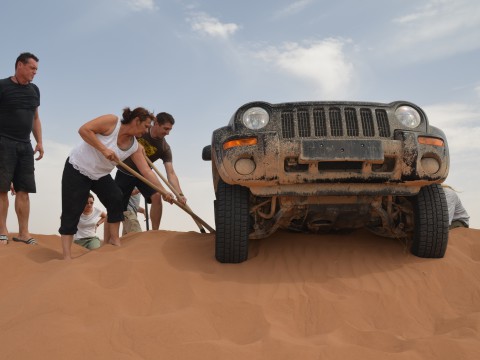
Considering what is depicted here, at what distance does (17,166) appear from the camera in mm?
5461

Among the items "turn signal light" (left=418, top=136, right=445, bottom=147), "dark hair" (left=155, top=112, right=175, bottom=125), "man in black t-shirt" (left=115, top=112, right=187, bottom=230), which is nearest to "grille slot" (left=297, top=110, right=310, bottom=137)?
"turn signal light" (left=418, top=136, right=445, bottom=147)

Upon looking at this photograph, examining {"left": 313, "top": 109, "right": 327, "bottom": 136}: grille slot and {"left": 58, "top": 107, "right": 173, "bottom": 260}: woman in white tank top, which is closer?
{"left": 313, "top": 109, "right": 327, "bottom": 136}: grille slot

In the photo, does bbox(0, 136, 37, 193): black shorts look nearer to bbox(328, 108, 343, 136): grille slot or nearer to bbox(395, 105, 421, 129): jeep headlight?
bbox(328, 108, 343, 136): grille slot

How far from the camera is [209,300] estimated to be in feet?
10.6

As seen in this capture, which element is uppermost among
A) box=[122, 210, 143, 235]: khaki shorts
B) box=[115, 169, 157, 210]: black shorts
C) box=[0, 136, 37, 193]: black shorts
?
box=[0, 136, 37, 193]: black shorts

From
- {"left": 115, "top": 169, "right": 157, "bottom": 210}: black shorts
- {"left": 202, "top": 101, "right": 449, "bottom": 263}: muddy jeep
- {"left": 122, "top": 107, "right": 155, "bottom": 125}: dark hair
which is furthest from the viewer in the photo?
{"left": 115, "top": 169, "right": 157, "bottom": 210}: black shorts

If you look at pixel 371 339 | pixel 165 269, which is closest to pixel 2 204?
pixel 165 269

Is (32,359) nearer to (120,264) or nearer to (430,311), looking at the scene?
(120,264)

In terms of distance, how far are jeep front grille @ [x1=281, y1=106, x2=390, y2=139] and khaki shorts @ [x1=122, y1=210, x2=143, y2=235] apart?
4495 mm

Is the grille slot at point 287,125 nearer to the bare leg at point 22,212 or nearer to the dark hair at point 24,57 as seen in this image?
the dark hair at point 24,57

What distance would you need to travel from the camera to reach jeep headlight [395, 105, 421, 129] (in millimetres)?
3801

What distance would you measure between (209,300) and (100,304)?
74cm

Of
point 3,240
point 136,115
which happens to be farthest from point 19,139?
point 136,115

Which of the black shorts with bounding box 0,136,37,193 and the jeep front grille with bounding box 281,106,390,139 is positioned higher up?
the jeep front grille with bounding box 281,106,390,139
